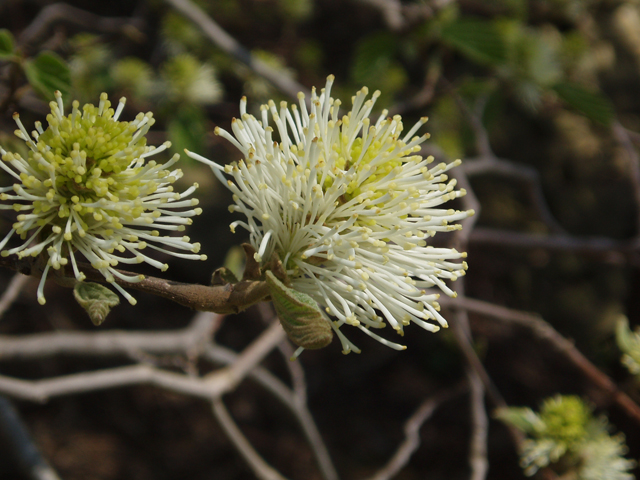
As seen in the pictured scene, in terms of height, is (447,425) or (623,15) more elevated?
(623,15)

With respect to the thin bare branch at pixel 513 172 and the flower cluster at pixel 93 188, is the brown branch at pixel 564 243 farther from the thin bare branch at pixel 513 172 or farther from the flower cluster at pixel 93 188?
the flower cluster at pixel 93 188

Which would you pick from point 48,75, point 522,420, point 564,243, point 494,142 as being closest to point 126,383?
point 48,75

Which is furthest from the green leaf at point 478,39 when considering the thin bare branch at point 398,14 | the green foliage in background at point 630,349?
the green foliage in background at point 630,349

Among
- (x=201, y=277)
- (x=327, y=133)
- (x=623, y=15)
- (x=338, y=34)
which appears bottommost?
(x=201, y=277)

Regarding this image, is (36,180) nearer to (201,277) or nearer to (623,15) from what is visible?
(201,277)

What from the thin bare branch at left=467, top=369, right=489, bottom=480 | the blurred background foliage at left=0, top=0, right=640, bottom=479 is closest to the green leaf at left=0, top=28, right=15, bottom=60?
the blurred background foliage at left=0, top=0, right=640, bottom=479

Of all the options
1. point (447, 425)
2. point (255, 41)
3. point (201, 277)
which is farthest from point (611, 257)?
point (255, 41)
